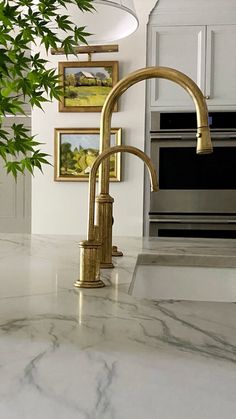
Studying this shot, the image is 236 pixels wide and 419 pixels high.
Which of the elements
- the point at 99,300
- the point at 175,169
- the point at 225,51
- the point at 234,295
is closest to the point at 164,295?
the point at 234,295

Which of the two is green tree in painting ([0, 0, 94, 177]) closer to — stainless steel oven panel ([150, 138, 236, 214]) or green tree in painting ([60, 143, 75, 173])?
stainless steel oven panel ([150, 138, 236, 214])

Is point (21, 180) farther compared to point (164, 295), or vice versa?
point (21, 180)

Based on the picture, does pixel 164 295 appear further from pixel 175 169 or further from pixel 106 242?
pixel 175 169

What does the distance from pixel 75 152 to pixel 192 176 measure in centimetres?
77

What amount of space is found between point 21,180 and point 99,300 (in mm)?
4954

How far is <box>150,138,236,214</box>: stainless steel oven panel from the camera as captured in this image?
3.14 meters

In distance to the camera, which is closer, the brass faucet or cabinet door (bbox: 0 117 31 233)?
the brass faucet

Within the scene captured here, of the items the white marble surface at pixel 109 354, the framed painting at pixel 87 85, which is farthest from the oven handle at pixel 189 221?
the white marble surface at pixel 109 354

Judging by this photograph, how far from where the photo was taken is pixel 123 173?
10.8ft

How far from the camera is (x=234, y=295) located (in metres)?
1.35

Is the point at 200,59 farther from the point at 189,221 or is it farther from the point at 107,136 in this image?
the point at 107,136

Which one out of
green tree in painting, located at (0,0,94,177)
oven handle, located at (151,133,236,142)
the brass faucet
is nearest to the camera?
green tree in painting, located at (0,0,94,177)

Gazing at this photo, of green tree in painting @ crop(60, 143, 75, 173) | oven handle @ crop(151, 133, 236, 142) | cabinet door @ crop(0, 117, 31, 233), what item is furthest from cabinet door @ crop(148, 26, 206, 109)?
cabinet door @ crop(0, 117, 31, 233)

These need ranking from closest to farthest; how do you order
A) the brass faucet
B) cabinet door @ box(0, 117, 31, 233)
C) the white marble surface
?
the white marble surface, the brass faucet, cabinet door @ box(0, 117, 31, 233)
